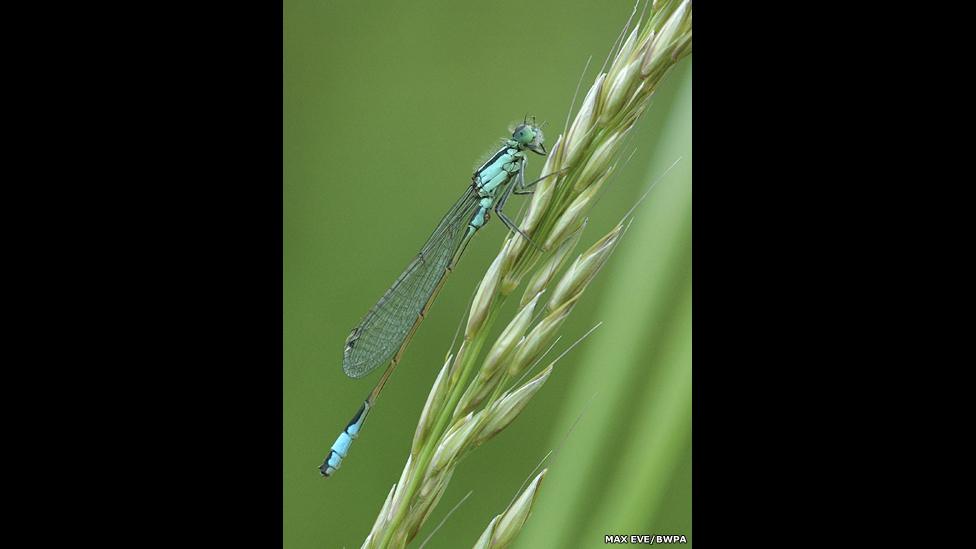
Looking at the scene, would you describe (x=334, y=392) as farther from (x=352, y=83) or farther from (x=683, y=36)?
(x=683, y=36)

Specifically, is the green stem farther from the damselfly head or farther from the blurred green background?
the damselfly head

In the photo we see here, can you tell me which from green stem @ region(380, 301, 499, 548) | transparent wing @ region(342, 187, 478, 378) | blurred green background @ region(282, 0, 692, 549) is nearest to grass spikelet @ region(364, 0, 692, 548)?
green stem @ region(380, 301, 499, 548)

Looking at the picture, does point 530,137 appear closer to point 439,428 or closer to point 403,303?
point 403,303

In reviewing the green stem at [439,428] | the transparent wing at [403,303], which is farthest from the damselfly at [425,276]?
the green stem at [439,428]

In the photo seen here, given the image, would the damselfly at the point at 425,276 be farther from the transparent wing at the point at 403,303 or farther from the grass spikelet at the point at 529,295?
the grass spikelet at the point at 529,295

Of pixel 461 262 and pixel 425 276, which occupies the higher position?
pixel 461 262

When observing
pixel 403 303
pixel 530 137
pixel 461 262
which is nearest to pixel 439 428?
pixel 403 303
